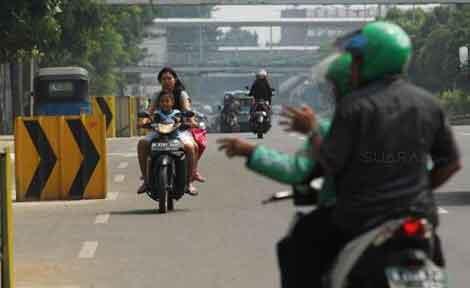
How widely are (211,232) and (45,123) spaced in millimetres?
4964

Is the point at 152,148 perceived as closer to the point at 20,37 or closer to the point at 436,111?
the point at 436,111

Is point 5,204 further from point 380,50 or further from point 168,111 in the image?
point 168,111

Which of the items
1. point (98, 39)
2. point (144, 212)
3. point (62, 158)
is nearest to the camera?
point (144, 212)

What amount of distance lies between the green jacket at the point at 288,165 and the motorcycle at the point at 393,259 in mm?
302

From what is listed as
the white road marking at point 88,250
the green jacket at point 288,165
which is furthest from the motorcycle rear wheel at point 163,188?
the green jacket at point 288,165

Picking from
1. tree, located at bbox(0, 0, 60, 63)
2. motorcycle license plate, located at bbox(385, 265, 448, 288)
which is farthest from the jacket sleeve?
tree, located at bbox(0, 0, 60, 63)

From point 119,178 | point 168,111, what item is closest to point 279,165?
point 168,111

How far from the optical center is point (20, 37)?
38.1m

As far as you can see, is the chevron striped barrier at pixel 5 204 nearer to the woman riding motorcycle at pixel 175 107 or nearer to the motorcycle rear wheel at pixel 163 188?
the motorcycle rear wheel at pixel 163 188

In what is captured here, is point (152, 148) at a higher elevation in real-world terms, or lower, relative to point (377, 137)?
lower

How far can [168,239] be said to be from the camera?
15.8 metres

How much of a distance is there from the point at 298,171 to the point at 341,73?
44 cm

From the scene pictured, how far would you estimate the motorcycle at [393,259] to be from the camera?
6656 millimetres

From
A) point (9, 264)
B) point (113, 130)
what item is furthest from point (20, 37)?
point (9, 264)
